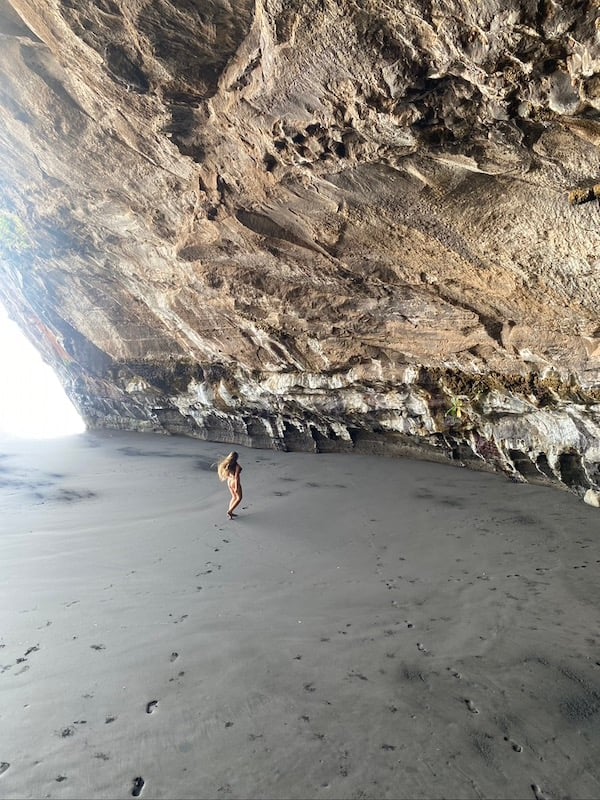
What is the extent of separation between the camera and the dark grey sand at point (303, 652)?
298 centimetres

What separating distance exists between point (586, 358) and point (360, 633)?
481 cm

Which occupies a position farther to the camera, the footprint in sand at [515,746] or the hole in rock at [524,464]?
the hole in rock at [524,464]

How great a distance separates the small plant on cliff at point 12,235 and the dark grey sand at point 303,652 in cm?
653

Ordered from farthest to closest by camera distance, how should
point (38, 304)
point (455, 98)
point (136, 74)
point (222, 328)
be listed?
1. point (38, 304)
2. point (222, 328)
3. point (136, 74)
4. point (455, 98)

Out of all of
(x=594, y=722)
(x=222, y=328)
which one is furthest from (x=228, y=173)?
(x=594, y=722)

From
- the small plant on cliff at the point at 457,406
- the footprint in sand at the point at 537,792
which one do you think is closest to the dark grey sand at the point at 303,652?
the footprint in sand at the point at 537,792

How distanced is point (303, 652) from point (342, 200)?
4665 millimetres

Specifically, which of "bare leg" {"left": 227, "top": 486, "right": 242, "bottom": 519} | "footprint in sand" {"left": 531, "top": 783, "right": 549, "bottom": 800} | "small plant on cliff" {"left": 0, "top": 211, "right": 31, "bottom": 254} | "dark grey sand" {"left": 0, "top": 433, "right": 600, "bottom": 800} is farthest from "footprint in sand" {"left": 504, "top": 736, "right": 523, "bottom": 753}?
"small plant on cliff" {"left": 0, "top": 211, "right": 31, "bottom": 254}

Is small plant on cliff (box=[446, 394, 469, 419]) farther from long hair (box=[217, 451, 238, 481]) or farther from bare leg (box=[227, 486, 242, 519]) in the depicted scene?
bare leg (box=[227, 486, 242, 519])

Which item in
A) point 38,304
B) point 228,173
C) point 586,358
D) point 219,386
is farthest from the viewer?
point 38,304

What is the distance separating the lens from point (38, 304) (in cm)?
1540

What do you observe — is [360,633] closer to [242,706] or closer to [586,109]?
[242,706]

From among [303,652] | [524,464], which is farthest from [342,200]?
[524,464]

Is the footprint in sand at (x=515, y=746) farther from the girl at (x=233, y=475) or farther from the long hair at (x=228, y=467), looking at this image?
the long hair at (x=228, y=467)
